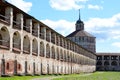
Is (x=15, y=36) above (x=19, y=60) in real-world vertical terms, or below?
above

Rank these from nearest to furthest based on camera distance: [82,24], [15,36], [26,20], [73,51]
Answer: [15,36] → [26,20] → [73,51] → [82,24]

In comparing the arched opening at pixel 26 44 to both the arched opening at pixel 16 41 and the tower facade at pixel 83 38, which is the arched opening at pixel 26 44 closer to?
the arched opening at pixel 16 41

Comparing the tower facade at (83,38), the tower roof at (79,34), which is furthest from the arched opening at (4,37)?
the tower roof at (79,34)

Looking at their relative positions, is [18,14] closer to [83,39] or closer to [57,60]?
[57,60]

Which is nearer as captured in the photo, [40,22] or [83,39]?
[40,22]

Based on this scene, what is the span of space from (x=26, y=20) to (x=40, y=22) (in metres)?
4.82

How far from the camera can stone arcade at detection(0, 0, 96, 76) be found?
33.8 meters

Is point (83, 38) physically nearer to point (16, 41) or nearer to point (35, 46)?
point (35, 46)

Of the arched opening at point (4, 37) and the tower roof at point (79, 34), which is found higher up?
the tower roof at point (79, 34)

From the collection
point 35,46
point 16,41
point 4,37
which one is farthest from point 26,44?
point 4,37

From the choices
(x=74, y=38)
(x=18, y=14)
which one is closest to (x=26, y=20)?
(x=18, y=14)

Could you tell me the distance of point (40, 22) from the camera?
151ft

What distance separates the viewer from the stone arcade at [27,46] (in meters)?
33.8

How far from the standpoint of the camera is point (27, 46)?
4134 centimetres
